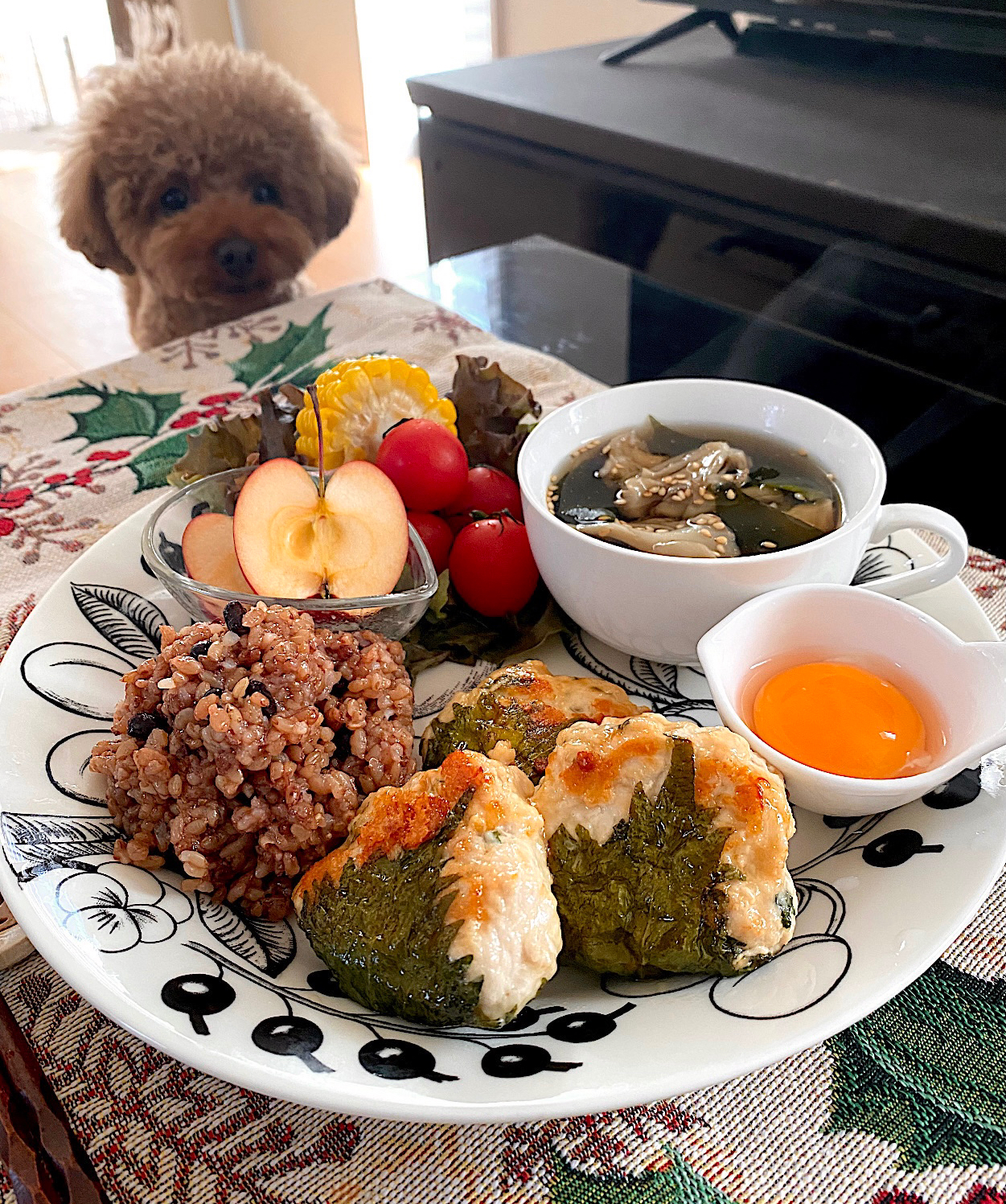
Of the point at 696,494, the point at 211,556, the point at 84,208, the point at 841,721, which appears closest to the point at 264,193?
the point at 84,208

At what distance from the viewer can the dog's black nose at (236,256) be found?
9.16 feet

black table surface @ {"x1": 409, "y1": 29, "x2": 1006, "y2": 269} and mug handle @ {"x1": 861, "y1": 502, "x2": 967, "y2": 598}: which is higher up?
black table surface @ {"x1": 409, "y1": 29, "x2": 1006, "y2": 269}

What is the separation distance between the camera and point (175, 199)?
282 cm

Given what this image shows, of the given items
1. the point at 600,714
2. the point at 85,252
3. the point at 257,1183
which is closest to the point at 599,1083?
the point at 257,1183

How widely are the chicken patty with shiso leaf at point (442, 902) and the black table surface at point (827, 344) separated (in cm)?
171

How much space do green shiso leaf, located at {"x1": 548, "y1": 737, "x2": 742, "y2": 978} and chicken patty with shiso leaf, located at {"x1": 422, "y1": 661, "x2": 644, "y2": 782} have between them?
0.46ft

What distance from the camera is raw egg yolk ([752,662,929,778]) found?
3.65ft

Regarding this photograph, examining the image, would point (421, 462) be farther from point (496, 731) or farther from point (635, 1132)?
point (635, 1132)

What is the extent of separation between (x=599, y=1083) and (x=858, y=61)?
342cm

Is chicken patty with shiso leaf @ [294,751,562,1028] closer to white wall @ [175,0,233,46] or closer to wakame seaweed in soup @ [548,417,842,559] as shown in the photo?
wakame seaweed in soup @ [548,417,842,559]

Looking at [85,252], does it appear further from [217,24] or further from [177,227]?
[217,24]

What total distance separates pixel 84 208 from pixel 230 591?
2.05m

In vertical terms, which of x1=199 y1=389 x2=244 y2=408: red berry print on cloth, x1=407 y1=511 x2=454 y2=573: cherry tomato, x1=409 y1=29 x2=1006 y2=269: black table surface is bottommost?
x1=199 y1=389 x2=244 y2=408: red berry print on cloth

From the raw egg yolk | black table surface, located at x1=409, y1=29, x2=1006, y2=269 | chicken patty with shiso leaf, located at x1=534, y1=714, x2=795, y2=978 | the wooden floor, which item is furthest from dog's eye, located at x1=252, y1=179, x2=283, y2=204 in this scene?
chicken patty with shiso leaf, located at x1=534, y1=714, x2=795, y2=978
